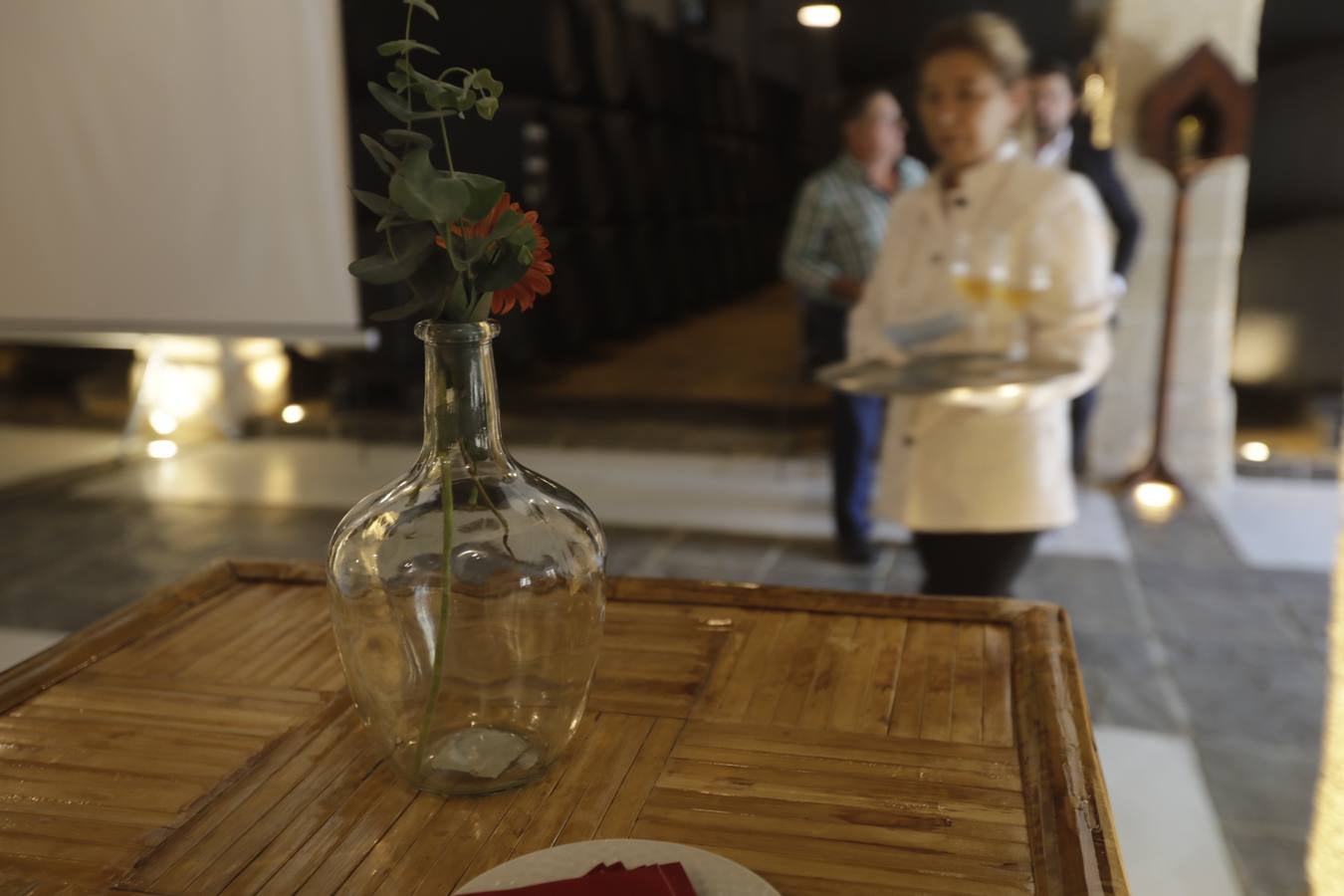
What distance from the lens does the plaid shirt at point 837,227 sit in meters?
2.86

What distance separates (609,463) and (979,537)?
7.41 feet

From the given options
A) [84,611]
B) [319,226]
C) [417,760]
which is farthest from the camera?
[319,226]

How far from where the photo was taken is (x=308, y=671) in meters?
0.90

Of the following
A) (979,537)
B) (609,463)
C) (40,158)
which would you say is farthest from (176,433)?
(979,537)

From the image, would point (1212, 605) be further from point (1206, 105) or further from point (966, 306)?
point (1206, 105)

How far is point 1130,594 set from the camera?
2.54 meters

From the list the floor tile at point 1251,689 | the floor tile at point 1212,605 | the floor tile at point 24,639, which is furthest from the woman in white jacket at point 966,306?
the floor tile at point 24,639

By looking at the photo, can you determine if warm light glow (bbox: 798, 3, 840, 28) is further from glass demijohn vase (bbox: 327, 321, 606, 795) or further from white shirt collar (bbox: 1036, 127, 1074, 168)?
glass demijohn vase (bbox: 327, 321, 606, 795)

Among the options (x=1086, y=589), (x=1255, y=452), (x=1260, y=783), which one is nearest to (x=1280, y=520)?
(x=1255, y=452)

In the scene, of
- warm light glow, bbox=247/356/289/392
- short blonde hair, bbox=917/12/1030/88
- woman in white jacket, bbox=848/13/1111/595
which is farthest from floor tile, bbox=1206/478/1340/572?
warm light glow, bbox=247/356/289/392

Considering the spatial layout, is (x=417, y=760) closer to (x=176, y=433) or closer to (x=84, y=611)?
(x=84, y=611)

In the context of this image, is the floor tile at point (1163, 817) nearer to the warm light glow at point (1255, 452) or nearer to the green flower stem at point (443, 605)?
the green flower stem at point (443, 605)

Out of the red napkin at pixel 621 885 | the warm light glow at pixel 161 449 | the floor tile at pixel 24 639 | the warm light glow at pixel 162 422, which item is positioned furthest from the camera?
the warm light glow at pixel 162 422

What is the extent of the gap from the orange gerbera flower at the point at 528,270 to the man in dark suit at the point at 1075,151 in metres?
2.87
